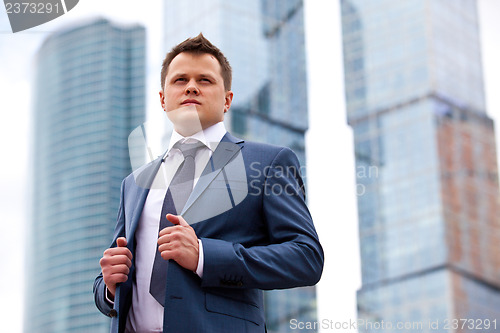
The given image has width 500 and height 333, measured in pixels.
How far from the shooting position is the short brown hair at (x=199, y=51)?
2.14 meters

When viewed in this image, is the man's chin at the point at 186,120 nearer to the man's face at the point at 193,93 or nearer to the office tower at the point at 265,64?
the man's face at the point at 193,93

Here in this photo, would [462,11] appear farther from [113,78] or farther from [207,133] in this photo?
[207,133]

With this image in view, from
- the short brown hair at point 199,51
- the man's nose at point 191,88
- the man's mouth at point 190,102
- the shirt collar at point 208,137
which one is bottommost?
the shirt collar at point 208,137

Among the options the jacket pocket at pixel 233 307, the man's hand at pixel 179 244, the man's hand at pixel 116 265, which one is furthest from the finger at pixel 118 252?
the jacket pocket at pixel 233 307

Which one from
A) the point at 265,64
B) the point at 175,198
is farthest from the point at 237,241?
the point at 265,64

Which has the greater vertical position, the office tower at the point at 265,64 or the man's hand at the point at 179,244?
the office tower at the point at 265,64

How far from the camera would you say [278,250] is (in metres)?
1.86

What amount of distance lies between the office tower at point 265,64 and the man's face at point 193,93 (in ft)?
179

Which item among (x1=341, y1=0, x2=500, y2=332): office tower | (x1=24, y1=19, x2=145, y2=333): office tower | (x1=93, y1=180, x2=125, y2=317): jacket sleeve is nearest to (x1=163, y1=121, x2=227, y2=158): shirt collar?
(x1=93, y1=180, x2=125, y2=317): jacket sleeve

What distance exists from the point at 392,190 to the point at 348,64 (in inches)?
563

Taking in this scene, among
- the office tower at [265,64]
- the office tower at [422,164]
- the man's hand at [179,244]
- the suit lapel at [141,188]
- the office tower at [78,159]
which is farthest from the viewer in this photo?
the office tower at [78,159]

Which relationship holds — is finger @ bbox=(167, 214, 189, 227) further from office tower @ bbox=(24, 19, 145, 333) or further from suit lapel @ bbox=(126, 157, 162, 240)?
office tower @ bbox=(24, 19, 145, 333)

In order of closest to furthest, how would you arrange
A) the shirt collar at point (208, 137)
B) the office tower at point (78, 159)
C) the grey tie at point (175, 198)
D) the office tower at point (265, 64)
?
the grey tie at point (175, 198)
the shirt collar at point (208, 137)
the office tower at point (265, 64)
the office tower at point (78, 159)

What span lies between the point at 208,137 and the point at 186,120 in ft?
0.26
